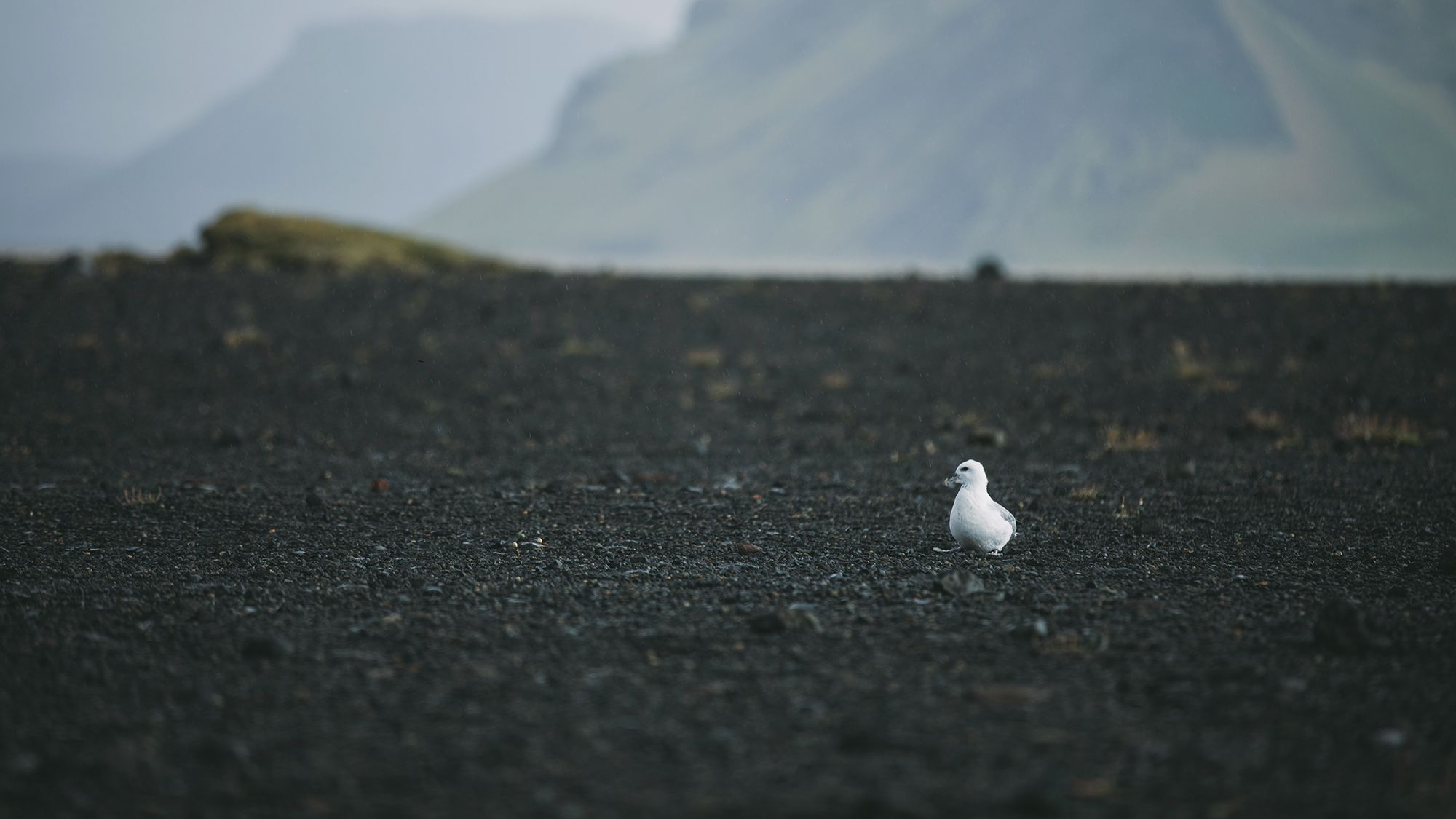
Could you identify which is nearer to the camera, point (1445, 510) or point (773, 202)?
point (1445, 510)

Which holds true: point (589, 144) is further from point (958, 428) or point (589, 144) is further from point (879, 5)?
point (958, 428)

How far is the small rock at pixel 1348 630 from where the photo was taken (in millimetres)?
5199

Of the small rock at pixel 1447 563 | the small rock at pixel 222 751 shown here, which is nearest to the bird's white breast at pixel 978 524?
the small rock at pixel 1447 563

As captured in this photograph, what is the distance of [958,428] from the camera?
47.7 ft

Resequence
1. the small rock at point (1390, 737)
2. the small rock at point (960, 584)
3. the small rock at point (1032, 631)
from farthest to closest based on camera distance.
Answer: the small rock at point (960, 584)
the small rock at point (1032, 631)
the small rock at point (1390, 737)

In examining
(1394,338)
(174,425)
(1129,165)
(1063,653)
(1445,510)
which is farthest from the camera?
(1129,165)

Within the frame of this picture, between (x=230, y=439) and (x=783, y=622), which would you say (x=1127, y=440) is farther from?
(x=230, y=439)

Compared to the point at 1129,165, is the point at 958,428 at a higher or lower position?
lower

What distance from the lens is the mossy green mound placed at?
2817 centimetres

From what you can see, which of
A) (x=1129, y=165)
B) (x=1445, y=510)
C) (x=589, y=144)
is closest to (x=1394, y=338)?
(x=1445, y=510)

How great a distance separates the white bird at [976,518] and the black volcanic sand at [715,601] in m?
0.16

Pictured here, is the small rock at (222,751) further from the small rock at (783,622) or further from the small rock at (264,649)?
the small rock at (783,622)

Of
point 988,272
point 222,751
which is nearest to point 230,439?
point 222,751

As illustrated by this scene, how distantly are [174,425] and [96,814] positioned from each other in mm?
11816
